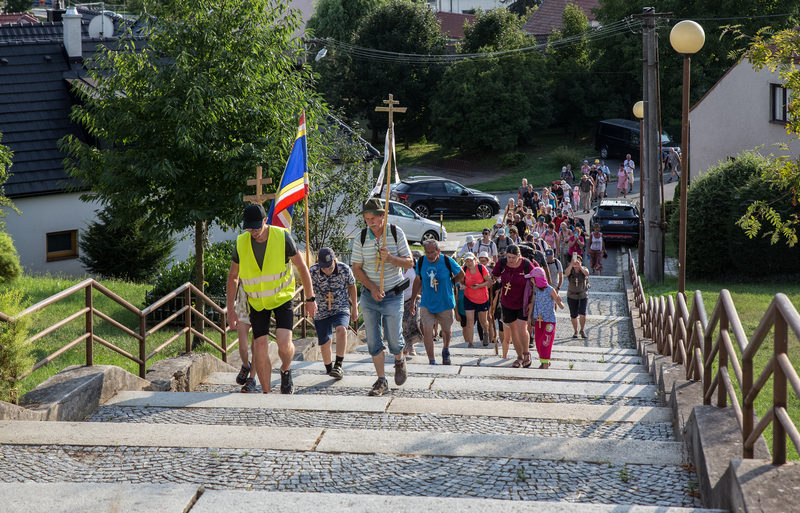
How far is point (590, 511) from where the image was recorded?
3416mm

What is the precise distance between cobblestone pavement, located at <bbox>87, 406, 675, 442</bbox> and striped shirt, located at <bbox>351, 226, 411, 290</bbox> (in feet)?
5.81

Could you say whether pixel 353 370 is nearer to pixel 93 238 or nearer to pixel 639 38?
pixel 93 238

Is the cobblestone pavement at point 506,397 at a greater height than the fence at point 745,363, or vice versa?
the fence at point 745,363

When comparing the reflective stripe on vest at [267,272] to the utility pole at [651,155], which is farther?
the utility pole at [651,155]

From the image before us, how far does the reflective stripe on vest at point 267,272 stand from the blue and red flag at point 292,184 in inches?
92.2

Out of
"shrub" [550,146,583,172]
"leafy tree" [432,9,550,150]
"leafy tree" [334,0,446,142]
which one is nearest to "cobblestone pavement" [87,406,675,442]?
"shrub" [550,146,583,172]

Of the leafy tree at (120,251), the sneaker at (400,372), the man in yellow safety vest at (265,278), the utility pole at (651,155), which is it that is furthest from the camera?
the utility pole at (651,155)

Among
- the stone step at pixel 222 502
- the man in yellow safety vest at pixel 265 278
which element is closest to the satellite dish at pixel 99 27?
the man in yellow safety vest at pixel 265 278

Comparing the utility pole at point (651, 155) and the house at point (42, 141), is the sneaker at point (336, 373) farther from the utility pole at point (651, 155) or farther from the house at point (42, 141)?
the utility pole at point (651, 155)

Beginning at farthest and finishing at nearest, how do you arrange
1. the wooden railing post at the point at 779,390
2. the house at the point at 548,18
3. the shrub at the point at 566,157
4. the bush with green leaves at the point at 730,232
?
the house at the point at 548,18, the shrub at the point at 566,157, the bush with green leaves at the point at 730,232, the wooden railing post at the point at 779,390

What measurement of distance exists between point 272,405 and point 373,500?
2.57 m

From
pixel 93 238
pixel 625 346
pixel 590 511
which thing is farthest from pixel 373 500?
pixel 93 238

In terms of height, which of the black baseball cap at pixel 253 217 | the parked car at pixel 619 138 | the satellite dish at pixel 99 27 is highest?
the satellite dish at pixel 99 27

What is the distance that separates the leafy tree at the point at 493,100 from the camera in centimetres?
4466
